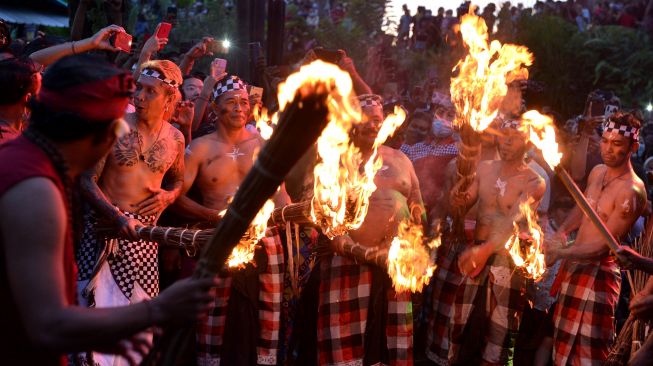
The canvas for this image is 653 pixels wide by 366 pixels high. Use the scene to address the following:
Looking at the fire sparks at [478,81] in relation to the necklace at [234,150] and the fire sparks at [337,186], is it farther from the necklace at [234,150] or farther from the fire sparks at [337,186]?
the necklace at [234,150]

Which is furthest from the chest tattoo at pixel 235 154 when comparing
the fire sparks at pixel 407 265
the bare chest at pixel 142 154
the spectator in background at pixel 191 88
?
the spectator in background at pixel 191 88

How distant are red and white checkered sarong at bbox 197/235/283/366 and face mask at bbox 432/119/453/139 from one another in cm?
303

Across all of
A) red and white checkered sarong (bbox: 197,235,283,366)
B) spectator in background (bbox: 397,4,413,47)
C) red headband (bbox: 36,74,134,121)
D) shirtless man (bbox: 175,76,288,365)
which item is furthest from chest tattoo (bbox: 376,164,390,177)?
spectator in background (bbox: 397,4,413,47)

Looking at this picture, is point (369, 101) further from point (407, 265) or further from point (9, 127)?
point (9, 127)

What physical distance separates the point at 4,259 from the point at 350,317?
15.1ft

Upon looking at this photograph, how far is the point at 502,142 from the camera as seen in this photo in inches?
289

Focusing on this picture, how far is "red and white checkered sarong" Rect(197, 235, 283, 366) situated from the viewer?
6508 millimetres

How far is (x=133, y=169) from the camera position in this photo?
6.05 metres

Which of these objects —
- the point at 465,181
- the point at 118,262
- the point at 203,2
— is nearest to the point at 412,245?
the point at 465,181

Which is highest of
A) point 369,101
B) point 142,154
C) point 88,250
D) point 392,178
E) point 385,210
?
point 369,101

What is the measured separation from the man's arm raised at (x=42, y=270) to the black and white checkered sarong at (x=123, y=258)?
11.1 feet

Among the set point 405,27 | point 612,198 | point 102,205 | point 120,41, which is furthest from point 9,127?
point 405,27

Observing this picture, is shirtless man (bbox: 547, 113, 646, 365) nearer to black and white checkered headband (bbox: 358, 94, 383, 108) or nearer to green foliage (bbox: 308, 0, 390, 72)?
black and white checkered headband (bbox: 358, 94, 383, 108)

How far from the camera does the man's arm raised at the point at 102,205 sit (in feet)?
18.3
